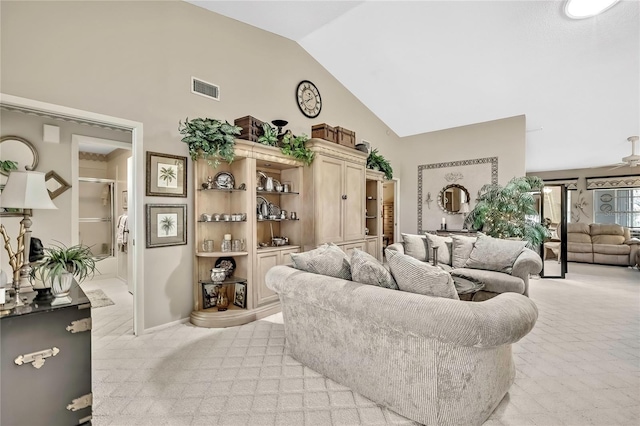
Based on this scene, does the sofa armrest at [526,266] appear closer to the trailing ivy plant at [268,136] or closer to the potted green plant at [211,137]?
the trailing ivy plant at [268,136]

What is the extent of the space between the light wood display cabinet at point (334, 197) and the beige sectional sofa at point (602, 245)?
229 inches

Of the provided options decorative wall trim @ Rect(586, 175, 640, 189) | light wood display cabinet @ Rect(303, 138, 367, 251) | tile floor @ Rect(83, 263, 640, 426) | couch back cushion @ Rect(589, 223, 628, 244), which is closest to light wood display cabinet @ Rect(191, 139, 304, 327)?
tile floor @ Rect(83, 263, 640, 426)

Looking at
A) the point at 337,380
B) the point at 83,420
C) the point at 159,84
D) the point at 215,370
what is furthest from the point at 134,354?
the point at 159,84

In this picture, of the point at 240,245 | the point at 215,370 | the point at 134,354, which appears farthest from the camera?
the point at 240,245

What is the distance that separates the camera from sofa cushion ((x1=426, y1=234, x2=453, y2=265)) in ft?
14.1

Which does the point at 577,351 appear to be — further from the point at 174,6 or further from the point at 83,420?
the point at 174,6

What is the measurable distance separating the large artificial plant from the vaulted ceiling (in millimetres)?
1413

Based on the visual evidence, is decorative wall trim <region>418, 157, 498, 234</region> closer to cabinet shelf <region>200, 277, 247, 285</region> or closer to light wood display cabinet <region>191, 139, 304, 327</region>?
light wood display cabinet <region>191, 139, 304, 327</region>

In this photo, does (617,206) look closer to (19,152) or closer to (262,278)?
(262,278)

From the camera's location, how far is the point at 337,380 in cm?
212

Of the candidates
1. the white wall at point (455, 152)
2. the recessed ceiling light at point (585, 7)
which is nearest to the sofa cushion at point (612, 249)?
the white wall at point (455, 152)

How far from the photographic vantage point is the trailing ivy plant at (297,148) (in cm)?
380

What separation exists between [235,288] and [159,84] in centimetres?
238

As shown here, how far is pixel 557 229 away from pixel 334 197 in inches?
190
